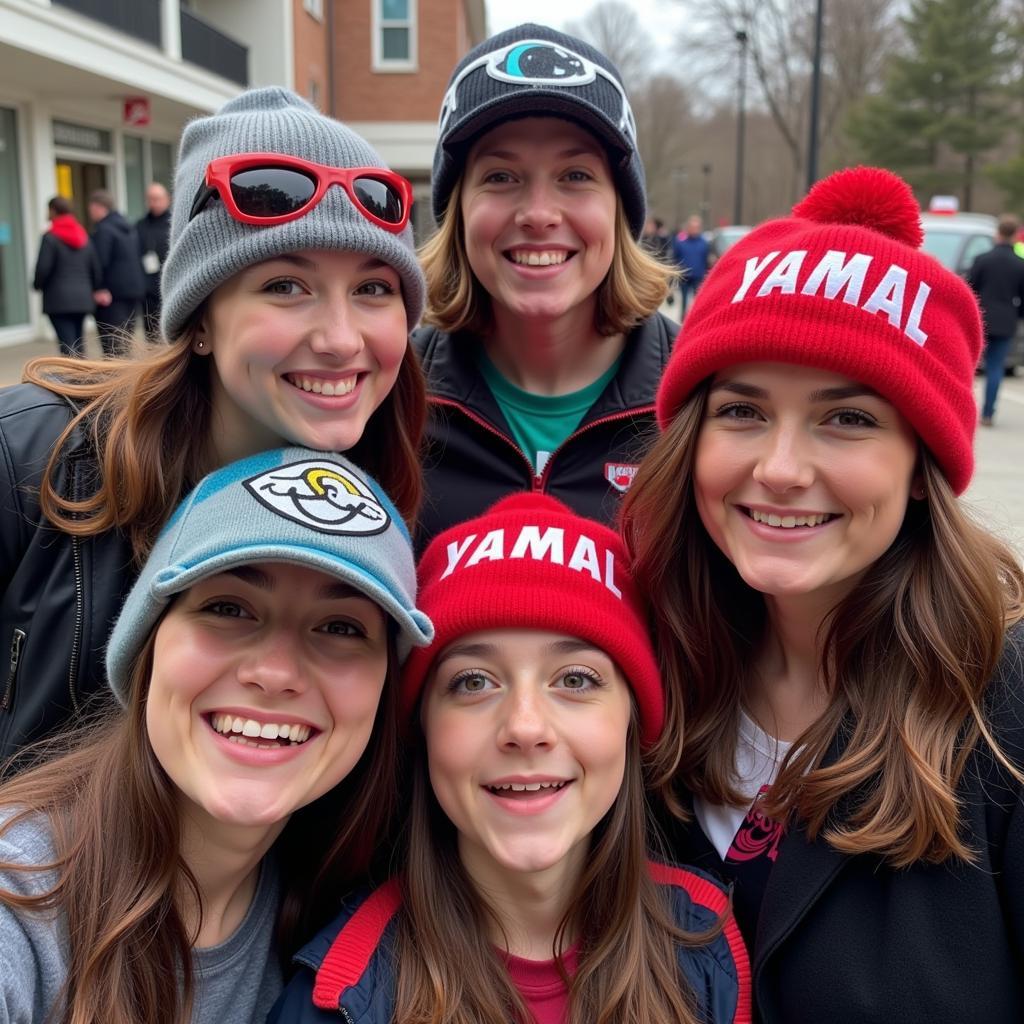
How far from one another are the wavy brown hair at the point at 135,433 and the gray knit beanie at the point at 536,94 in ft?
3.86

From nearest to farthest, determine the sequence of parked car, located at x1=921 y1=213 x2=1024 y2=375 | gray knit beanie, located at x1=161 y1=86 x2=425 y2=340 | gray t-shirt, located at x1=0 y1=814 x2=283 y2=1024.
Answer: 1. gray t-shirt, located at x1=0 y1=814 x2=283 y2=1024
2. gray knit beanie, located at x1=161 y1=86 x2=425 y2=340
3. parked car, located at x1=921 y1=213 x2=1024 y2=375

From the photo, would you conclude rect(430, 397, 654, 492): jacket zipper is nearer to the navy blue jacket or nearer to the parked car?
the navy blue jacket

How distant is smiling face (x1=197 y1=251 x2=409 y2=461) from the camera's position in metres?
2.22

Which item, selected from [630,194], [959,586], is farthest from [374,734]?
[630,194]

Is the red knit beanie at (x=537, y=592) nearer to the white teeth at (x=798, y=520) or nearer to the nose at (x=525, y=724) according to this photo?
the nose at (x=525, y=724)

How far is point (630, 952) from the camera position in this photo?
7.25 ft

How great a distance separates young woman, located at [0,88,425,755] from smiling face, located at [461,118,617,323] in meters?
0.77

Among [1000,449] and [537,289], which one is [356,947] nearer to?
[537,289]

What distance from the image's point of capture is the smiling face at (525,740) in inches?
83.4

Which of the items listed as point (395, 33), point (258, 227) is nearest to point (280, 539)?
point (258, 227)

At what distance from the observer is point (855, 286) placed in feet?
6.73

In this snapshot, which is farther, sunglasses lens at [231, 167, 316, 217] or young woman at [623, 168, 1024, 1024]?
sunglasses lens at [231, 167, 316, 217]

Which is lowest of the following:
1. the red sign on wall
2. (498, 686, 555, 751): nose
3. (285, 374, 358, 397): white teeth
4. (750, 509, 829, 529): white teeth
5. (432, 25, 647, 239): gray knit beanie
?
(498, 686, 555, 751): nose

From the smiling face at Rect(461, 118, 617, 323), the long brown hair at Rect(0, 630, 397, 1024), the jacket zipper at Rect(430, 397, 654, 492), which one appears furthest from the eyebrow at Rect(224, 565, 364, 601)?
the smiling face at Rect(461, 118, 617, 323)
